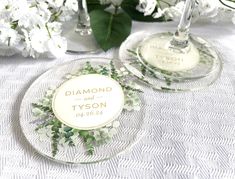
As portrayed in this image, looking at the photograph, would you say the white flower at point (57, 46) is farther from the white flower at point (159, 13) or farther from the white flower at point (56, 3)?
the white flower at point (159, 13)

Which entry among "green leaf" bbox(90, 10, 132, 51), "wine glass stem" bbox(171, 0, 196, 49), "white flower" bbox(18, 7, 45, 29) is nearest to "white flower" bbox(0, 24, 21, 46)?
"white flower" bbox(18, 7, 45, 29)

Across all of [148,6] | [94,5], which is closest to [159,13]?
[148,6]

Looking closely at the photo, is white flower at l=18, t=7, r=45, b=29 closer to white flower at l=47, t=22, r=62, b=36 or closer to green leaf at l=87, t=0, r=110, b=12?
white flower at l=47, t=22, r=62, b=36

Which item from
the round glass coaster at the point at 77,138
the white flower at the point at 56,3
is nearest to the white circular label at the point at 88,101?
the round glass coaster at the point at 77,138

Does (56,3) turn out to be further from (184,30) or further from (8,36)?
(184,30)

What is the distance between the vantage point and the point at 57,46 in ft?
1.68

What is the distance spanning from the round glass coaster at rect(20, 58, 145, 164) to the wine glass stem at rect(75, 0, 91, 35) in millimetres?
120

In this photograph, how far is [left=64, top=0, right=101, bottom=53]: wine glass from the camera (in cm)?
55

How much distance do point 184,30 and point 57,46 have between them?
19 centimetres

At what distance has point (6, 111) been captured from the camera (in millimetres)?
445

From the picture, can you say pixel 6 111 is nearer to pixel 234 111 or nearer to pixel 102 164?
pixel 102 164

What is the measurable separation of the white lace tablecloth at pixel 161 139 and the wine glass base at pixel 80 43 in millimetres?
47

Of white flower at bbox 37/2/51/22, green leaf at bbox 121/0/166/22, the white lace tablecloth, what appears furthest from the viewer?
green leaf at bbox 121/0/166/22

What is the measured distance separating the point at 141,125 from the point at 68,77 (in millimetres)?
130
